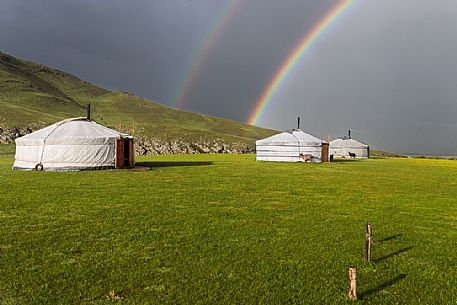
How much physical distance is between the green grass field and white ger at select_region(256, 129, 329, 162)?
912 inches

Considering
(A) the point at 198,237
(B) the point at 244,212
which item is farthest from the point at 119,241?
(B) the point at 244,212

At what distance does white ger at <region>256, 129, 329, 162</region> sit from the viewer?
3444 centimetres

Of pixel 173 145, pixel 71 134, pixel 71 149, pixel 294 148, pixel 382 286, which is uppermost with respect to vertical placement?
pixel 173 145

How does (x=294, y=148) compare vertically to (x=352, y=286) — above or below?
above

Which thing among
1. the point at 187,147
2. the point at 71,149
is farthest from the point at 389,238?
the point at 187,147

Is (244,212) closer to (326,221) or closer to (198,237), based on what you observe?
(326,221)

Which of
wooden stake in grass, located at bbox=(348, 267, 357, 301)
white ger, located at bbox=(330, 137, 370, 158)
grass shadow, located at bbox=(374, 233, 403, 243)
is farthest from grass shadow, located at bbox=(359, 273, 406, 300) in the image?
white ger, located at bbox=(330, 137, 370, 158)

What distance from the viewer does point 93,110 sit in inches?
4461

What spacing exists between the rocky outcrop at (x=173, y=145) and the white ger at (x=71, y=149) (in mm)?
25105

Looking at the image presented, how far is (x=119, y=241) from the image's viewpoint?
6336mm

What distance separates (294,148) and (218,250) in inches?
1166

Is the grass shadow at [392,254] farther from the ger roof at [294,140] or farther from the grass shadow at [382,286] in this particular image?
the ger roof at [294,140]

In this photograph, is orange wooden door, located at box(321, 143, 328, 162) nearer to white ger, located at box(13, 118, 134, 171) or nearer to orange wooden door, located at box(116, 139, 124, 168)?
white ger, located at box(13, 118, 134, 171)

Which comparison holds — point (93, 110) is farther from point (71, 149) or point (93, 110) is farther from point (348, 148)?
point (71, 149)
